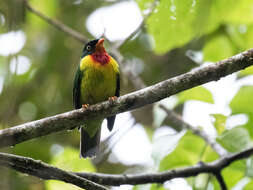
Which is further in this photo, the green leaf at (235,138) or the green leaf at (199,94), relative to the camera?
the green leaf at (199,94)

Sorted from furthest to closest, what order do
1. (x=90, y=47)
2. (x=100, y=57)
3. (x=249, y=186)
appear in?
(x=90, y=47) → (x=100, y=57) → (x=249, y=186)

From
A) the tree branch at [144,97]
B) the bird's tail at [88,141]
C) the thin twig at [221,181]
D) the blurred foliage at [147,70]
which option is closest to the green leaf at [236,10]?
the blurred foliage at [147,70]

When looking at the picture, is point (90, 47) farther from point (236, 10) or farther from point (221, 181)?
point (221, 181)

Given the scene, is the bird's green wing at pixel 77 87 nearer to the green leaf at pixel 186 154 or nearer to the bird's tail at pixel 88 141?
the bird's tail at pixel 88 141

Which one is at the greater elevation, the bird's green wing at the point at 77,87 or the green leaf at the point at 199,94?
the green leaf at the point at 199,94

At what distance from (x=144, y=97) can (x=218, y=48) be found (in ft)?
6.73

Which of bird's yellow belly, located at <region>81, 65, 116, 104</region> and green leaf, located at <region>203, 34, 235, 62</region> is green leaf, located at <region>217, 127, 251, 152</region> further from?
bird's yellow belly, located at <region>81, 65, 116, 104</region>

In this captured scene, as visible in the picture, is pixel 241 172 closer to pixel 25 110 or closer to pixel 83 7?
pixel 25 110

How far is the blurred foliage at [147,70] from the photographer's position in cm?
281

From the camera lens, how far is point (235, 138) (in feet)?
11.7

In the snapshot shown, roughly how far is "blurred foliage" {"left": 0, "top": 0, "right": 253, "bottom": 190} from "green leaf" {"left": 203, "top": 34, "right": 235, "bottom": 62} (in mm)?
12

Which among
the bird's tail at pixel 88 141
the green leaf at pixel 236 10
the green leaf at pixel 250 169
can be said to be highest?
the green leaf at pixel 236 10

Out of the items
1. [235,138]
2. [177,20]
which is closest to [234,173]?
[235,138]

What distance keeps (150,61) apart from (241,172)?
12.1 feet
